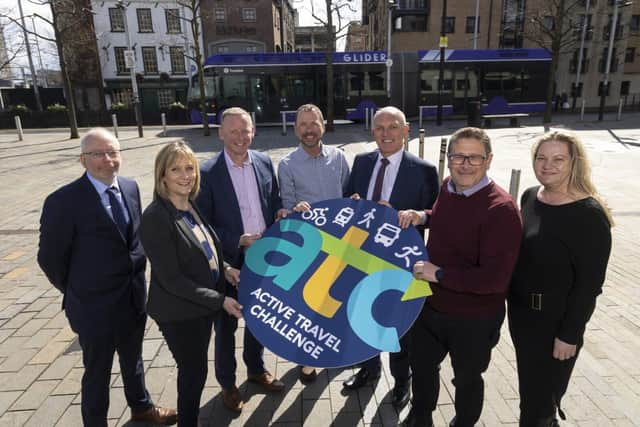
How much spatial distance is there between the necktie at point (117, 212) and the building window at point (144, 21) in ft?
129

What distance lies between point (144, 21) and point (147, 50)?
272 centimetres

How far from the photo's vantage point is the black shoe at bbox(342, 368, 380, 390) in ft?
10.2

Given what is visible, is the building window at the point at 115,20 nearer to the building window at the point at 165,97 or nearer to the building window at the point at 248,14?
the building window at the point at 165,97

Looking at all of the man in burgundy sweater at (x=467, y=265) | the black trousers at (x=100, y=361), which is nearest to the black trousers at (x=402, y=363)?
the man in burgundy sweater at (x=467, y=265)

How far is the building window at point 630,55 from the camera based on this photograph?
38812 mm

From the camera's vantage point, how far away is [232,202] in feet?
9.51

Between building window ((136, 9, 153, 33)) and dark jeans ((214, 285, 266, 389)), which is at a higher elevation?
building window ((136, 9, 153, 33))

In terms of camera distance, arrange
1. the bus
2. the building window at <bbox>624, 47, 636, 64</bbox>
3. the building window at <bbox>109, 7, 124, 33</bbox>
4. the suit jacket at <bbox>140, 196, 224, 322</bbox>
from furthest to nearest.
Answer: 1. the building window at <bbox>624, 47, 636, 64</bbox>
2. the building window at <bbox>109, 7, 124, 33</bbox>
3. the bus
4. the suit jacket at <bbox>140, 196, 224, 322</bbox>

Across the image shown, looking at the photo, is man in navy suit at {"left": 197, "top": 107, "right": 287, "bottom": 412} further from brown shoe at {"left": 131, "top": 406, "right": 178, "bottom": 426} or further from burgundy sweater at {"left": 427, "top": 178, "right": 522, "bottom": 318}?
burgundy sweater at {"left": 427, "top": 178, "right": 522, "bottom": 318}

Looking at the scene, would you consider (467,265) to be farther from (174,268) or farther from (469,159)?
(174,268)

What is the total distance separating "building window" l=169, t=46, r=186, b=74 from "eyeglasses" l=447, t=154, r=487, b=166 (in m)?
38.2

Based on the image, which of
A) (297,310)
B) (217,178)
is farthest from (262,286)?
(217,178)

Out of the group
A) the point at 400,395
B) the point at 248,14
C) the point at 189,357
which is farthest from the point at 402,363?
the point at 248,14

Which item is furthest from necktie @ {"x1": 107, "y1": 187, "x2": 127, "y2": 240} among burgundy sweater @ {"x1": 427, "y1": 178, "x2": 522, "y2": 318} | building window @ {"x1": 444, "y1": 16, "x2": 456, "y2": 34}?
building window @ {"x1": 444, "y1": 16, "x2": 456, "y2": 34}
